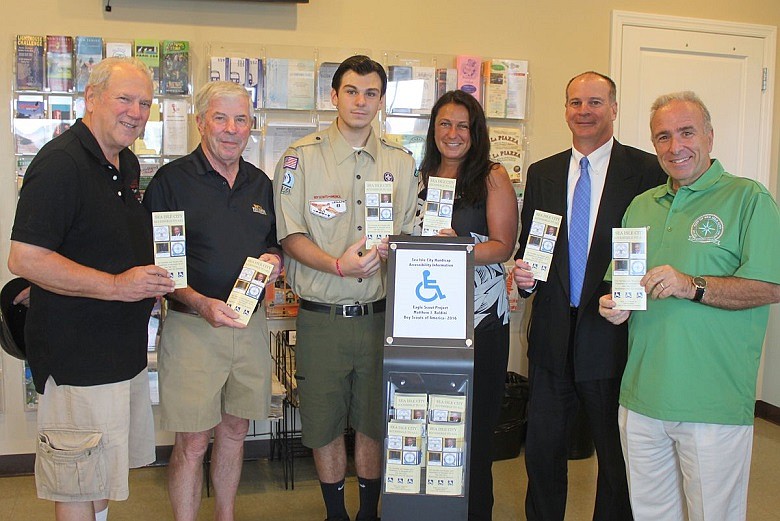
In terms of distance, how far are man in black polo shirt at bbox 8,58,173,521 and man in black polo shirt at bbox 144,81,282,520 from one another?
25cm

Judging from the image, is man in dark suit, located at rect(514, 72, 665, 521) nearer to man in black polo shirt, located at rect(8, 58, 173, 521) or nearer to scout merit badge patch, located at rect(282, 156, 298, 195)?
scout merit badge patch, located at rect(282, 156, 298, 195)

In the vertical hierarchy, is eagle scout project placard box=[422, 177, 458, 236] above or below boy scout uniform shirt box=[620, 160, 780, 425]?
above

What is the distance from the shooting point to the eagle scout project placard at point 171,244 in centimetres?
233

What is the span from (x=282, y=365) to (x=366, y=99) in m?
1.79

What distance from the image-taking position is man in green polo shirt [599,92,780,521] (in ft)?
6.91

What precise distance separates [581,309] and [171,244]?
1.48 metres

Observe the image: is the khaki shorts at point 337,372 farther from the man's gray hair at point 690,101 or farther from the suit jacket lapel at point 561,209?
the man's gray hair at point 690,101

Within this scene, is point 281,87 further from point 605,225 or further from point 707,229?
point 707,229

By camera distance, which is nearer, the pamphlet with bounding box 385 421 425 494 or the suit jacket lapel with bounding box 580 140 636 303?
the pamphlet with bounding box 385 421 425 494

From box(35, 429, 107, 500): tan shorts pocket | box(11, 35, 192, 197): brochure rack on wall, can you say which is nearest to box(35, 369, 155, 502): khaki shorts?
box(35, 429, 107, 500): tan shorts pocket

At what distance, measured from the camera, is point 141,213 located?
7.87ft

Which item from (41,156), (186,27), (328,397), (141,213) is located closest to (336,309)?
(328,397)

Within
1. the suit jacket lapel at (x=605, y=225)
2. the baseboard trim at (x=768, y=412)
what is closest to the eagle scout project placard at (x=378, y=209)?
the suit jacket lapel at (x=605, y=225)

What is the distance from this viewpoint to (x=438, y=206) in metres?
2.67
